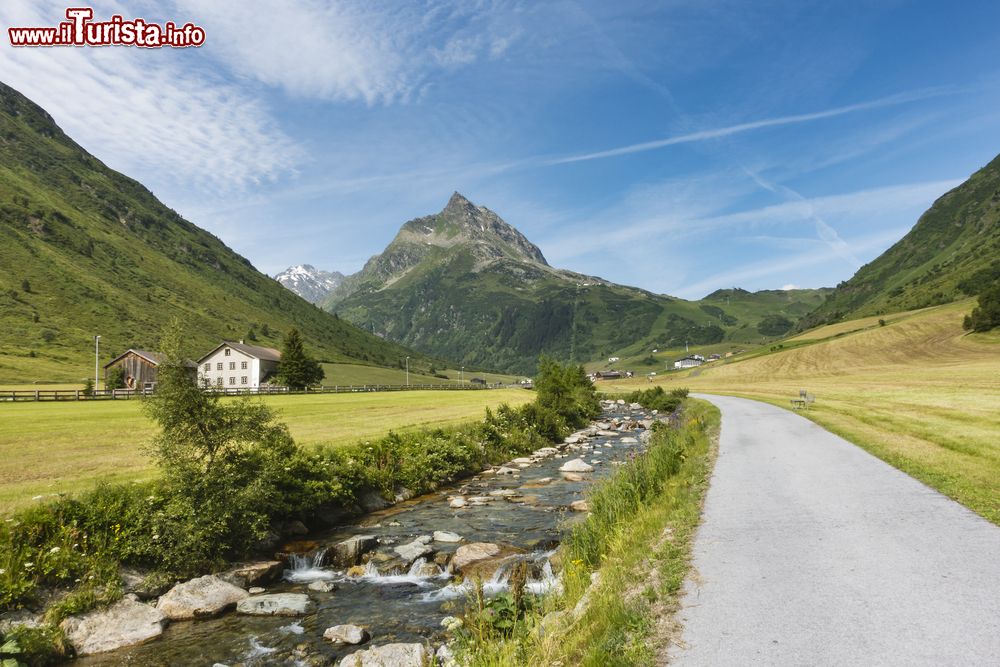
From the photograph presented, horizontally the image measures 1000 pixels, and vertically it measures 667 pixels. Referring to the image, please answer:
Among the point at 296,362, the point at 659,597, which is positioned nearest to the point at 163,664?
the point at 659,597

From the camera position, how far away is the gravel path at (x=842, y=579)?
19.6ft

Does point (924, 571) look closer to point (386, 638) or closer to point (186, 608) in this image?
point (386, 638)

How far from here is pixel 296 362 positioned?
350ft

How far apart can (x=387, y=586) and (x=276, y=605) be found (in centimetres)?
298

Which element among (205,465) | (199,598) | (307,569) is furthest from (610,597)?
(205,465)

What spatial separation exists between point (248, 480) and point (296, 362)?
9442 centimetres

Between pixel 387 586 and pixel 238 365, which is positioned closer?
pixel 387 586

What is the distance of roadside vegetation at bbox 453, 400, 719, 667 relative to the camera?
6562mm

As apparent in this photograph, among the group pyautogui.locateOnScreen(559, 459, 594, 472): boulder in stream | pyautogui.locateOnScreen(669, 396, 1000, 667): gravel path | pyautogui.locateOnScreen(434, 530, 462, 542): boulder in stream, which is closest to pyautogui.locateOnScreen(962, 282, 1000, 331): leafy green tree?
pyautogui.locateOnScreen(559, 459, 594, 472): boulder in stream

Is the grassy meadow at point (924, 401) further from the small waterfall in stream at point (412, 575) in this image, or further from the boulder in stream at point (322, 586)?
the boulder in stream at point (322, 586)

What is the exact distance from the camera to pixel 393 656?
10.2 metres

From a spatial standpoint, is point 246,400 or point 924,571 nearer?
point 924,571

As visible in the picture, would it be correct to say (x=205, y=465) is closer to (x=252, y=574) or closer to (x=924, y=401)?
(x=252, y=574)

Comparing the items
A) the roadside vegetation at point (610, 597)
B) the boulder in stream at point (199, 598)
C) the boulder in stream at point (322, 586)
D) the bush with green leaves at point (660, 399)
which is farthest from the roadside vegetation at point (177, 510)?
the bush with green leaves at point (660, 399)
